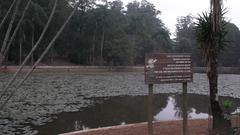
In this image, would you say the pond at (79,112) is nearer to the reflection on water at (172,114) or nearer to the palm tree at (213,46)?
the reflection on water at (172,114)

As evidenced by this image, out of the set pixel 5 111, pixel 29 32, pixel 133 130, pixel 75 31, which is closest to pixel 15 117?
pixel 5 111

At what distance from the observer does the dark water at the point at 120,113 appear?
44.6 feet

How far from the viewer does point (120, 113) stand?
17.2 meters

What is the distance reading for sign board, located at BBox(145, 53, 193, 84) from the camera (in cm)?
732

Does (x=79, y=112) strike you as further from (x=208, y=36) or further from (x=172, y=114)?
(x=208, y=36)

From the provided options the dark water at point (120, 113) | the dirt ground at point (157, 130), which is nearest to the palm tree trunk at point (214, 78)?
the dirt ground at point (157, 130)

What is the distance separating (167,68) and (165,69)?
57 millimetres

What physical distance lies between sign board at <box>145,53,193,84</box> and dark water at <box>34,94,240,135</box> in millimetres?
5702

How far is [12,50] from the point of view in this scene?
55812 mm

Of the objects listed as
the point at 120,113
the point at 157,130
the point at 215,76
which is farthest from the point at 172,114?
the point at 215,76

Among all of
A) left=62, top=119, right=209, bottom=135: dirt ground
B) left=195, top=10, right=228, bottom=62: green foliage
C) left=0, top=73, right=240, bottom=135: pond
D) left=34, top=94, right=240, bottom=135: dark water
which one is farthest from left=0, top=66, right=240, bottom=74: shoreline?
left=195, top=10, right=228, bottom=62: green foliage

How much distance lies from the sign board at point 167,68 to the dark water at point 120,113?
18.7 ft

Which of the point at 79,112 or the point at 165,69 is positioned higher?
the point at 165,69

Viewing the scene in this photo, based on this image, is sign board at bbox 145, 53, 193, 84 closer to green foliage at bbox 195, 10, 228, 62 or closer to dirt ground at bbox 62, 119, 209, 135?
green foliage at bbox 195, 10, 228, 62
